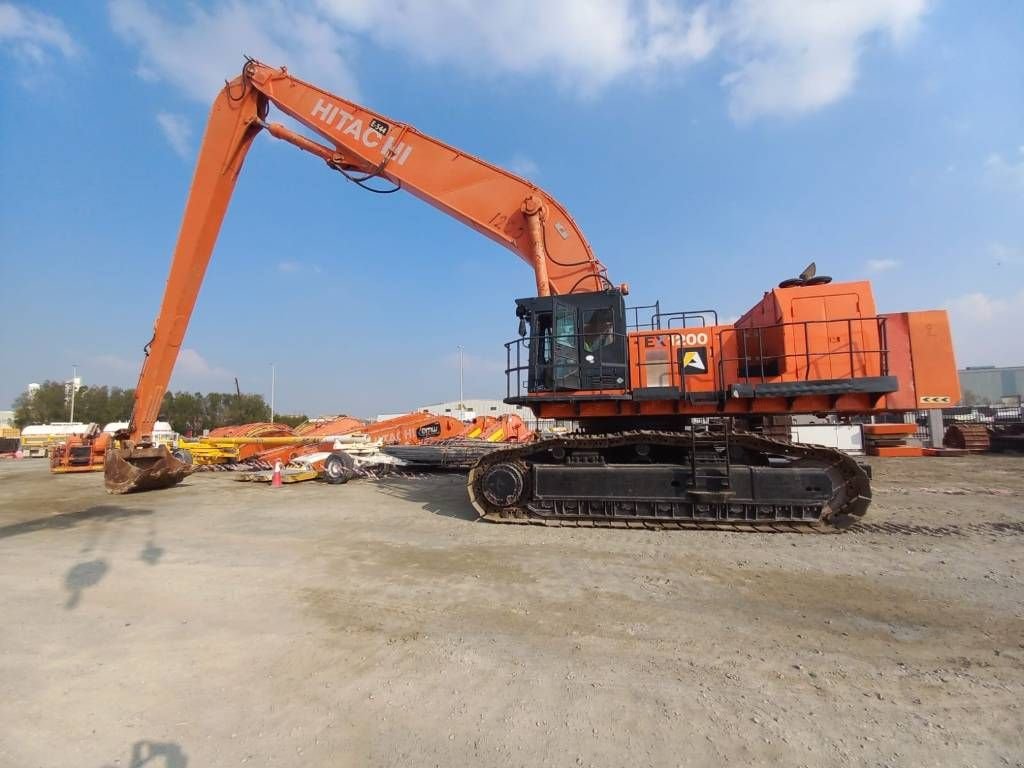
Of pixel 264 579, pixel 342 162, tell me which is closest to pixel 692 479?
pixel 264 579

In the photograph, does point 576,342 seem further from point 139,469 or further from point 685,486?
point 139,469


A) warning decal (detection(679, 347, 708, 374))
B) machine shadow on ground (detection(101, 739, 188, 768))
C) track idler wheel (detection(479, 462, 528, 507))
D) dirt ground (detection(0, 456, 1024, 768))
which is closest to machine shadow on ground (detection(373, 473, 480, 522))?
track idler wheel (detection(479, 462, 528, 507))

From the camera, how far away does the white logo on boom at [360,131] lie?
10.0 meters

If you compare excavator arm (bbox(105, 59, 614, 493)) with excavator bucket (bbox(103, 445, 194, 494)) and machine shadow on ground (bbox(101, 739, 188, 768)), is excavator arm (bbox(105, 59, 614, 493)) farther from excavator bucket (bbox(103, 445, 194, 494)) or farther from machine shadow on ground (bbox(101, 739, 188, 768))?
machine shadow on ground (bbox(101, 739, 188, 768))

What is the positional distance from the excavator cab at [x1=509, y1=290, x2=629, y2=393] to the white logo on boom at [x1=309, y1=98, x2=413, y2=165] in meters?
4.46

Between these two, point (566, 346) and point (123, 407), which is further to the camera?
point (123, 407)

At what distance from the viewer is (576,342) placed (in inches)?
324

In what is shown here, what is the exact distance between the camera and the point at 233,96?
10977mm

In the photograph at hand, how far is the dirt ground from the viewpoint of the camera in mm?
2578

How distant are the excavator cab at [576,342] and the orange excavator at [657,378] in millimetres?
23

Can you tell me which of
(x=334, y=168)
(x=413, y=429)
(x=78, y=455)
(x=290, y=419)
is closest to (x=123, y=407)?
(x=290, y=419)

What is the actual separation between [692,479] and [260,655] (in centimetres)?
574

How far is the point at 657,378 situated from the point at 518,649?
557 cm

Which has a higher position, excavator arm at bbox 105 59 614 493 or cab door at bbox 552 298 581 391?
excavator arm at bbox 105 59 614 493
